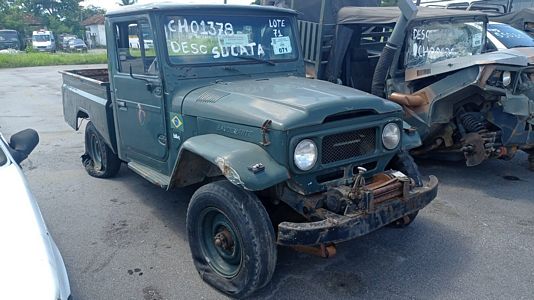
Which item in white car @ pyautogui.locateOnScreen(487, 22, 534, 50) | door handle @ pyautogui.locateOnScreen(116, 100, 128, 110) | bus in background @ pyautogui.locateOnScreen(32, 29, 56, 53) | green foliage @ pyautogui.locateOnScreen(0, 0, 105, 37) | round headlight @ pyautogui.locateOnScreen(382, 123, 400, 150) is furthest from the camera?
green foliage @ pyautogui.locateOnScreen(0, 0, 105, 37)

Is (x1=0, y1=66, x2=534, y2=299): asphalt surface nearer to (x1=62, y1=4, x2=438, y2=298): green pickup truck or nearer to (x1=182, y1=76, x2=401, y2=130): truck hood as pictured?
(x1=62, y1=4, x2=438, y2=298): green pickup truck

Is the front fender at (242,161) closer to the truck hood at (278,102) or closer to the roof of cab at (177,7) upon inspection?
the truck hood at (278,102)

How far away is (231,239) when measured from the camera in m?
3.40

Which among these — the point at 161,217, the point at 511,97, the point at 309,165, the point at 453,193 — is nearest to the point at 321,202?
the point at 309,165

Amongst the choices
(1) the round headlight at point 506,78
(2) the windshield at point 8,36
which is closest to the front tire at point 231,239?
(1) the round headlight at point 506,78

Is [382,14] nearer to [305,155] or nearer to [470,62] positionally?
[470,62]

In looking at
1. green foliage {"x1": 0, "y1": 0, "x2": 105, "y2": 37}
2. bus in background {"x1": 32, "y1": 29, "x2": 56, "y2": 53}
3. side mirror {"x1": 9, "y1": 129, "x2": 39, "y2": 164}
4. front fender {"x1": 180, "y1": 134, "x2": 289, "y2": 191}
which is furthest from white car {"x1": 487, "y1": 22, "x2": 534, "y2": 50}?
green foliage {"x1": 0, "y1": 0, "x2": 105, "y2": 37}

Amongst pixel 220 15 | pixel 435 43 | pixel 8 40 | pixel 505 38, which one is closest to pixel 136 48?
pixel 220 15

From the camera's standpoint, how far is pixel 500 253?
3965 mm

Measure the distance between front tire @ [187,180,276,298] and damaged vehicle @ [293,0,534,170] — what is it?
348 cm

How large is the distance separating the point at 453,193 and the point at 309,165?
298 cm

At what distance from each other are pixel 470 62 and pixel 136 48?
3.95 m

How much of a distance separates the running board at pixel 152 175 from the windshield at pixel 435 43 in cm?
386

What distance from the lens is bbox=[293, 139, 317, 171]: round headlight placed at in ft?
10.4
